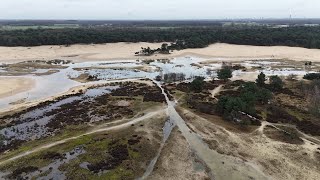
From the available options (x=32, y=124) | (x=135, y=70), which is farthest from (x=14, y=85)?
(x=135, y=70)

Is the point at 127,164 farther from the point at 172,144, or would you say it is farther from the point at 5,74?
the point at 5,74

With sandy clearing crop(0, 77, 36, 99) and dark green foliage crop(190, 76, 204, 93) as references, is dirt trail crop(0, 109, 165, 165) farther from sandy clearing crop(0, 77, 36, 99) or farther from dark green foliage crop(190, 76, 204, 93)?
sandy clearing crop(0, 77, 36, 99)

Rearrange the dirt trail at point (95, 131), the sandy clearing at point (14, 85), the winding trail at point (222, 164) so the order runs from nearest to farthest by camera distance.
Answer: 1. the winding trail at point (222, 164)
2. the dirt trail at point (95, 131)
3. the sandy clearing at point (14, 85)

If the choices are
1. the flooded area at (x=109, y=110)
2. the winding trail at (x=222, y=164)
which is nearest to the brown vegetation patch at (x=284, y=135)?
the flooded area at (x=109, y=110)

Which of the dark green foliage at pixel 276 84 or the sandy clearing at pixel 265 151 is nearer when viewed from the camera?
the sandy clearing at pixel 265 151

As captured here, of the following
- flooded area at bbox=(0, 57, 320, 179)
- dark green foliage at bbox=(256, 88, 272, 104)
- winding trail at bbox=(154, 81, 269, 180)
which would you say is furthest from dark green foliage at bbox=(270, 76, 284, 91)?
winding trail at bbox=(154, 81, 269, 180)

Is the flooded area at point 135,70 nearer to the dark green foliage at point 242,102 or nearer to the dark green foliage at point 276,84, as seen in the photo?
the dark green foliage at point 276,84

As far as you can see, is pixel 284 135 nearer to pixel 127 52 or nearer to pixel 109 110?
pixel 109 110

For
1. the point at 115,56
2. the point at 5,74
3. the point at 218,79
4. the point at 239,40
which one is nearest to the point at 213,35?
the point at 239,40
